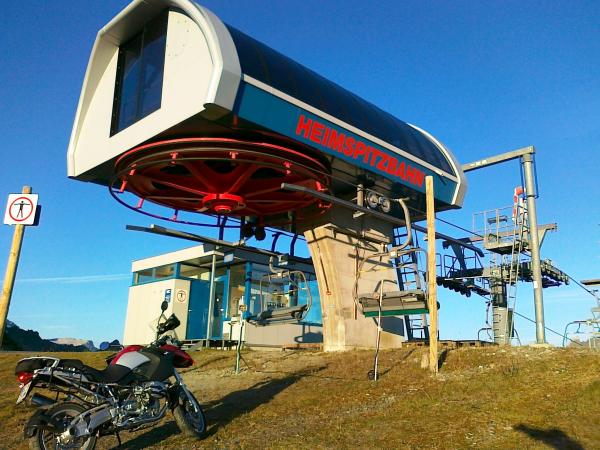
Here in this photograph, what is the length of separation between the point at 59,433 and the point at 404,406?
5.16m

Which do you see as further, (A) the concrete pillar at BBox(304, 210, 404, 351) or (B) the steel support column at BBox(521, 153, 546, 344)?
(A) the concrete pillar at BBox(304, 210, 404, 351)

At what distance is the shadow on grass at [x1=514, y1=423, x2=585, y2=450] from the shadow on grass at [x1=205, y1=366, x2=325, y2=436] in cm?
426

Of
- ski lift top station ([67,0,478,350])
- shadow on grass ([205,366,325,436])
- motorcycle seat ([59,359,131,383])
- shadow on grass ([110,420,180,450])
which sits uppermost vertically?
ski lift top station ([67,0,478,350])

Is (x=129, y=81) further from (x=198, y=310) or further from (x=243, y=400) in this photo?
(x=198, y=310)

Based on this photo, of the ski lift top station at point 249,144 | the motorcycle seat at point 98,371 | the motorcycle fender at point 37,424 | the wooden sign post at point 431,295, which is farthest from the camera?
the ski lift top station at point 249,144

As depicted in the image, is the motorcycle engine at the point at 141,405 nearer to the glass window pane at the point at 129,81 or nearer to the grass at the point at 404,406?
the grass at the point at 404,406

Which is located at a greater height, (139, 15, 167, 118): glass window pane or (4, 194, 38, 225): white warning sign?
(139, 15, 167, 118): glass window pane

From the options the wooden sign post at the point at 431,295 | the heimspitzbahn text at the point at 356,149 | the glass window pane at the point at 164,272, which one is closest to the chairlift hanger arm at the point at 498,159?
the heimspitzbahn text at the point at 356,149

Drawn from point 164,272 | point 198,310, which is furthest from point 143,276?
point 198,310

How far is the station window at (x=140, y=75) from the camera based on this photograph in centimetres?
1432

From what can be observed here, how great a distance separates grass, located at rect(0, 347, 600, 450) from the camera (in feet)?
22.6

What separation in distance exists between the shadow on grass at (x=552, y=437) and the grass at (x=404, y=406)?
0.01 meters

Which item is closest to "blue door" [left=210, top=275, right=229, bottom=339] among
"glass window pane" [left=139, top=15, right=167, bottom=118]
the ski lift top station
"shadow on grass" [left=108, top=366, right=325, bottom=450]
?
the ski lift top station

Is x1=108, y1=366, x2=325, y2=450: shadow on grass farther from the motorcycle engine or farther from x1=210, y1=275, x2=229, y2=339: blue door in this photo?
x1=210, y1=275, x2=229, y2=339: blue door
